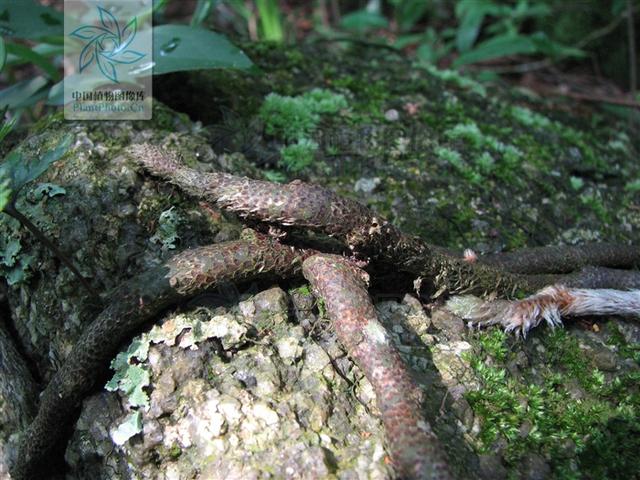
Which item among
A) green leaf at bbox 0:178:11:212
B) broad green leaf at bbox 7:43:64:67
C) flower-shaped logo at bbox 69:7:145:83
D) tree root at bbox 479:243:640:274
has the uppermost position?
green leaf at bbox 0:178:11:212

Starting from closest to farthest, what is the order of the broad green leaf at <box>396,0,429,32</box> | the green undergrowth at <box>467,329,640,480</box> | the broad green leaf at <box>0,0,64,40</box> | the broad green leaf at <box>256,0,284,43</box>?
the green undergrowth at <box>467,329,640,480</box> → the broad green leaf at <box>0,0,64,40</box> → the broad green leaf at <box>256,0,284,43</box> → the broad green leaf at <box>396,0,429,32</box>

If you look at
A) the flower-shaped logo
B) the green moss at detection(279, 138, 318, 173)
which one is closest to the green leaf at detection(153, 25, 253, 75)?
the flower-shaped logo

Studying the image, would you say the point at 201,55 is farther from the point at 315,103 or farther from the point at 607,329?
the point at 607,329

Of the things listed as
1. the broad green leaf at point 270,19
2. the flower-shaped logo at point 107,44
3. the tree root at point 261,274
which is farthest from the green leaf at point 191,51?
the broad green leaf at point 270,19

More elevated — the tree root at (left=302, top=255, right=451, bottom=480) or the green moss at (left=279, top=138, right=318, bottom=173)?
the tree root at (left=302, top=255, right=451, bottom=480)

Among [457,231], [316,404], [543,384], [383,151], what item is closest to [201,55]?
[383,151]

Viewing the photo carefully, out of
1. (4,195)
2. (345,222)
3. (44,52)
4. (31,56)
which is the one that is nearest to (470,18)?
(44,52)

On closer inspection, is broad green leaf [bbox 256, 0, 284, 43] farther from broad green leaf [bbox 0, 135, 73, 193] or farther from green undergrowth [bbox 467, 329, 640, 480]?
green undergrowth [bbox 467, 329, 640, 480]
